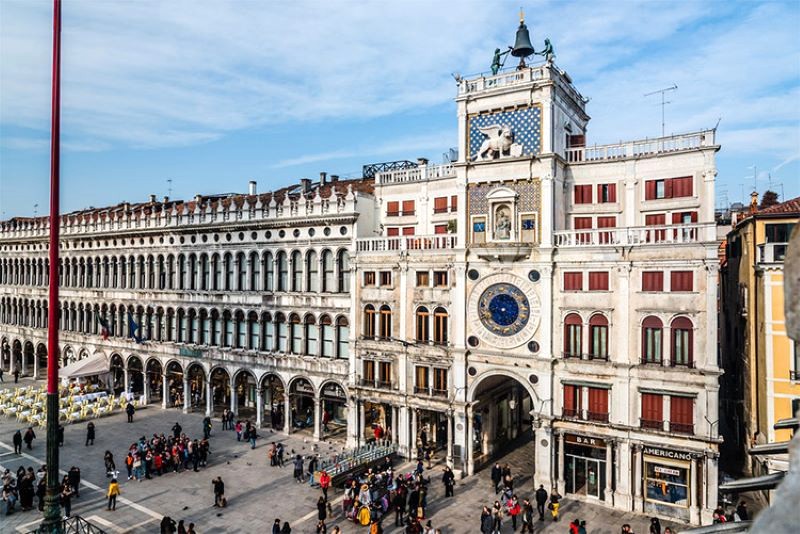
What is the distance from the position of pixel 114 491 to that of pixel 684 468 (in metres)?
28.3

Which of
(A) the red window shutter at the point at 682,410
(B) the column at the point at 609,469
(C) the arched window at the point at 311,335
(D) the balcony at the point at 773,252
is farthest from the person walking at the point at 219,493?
(D) the balcony at the point at 773,252

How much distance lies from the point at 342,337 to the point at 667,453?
21.3m

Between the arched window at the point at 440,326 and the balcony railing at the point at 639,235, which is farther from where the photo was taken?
the arched window at the point at 440,326

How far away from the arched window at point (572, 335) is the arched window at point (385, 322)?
1154cm

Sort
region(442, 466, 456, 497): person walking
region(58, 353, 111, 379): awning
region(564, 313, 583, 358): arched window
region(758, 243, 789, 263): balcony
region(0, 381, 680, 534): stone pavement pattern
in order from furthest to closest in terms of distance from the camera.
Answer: region(58, 353, 111, 379): awning → region(564, 313, 583, 358): arched window → region(442, 466, 456, 497): person walking → region(758, 243, 789, 263): balcony → region(0, 381, 680, 534): stone pavement pattern

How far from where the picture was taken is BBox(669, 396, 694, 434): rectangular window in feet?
85.0

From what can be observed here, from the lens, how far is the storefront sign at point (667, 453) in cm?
2589

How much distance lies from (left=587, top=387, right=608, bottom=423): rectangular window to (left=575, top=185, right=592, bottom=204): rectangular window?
11256 mm

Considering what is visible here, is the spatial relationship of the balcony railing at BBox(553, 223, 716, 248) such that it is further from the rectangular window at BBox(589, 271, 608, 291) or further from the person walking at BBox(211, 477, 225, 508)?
the person walking at BBox(211, 477, 225, 508)

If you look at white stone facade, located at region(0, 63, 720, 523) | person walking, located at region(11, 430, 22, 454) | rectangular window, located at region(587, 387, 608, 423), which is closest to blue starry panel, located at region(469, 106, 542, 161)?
white stone facade, located at region(0, 63, 720, 523)

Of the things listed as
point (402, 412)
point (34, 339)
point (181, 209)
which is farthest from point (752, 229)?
point (34, 339)

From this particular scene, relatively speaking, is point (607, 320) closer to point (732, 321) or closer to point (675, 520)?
point (675, 520)

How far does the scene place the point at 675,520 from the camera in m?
25.8

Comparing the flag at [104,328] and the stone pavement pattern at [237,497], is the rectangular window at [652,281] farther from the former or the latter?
the flag at [104,328]
